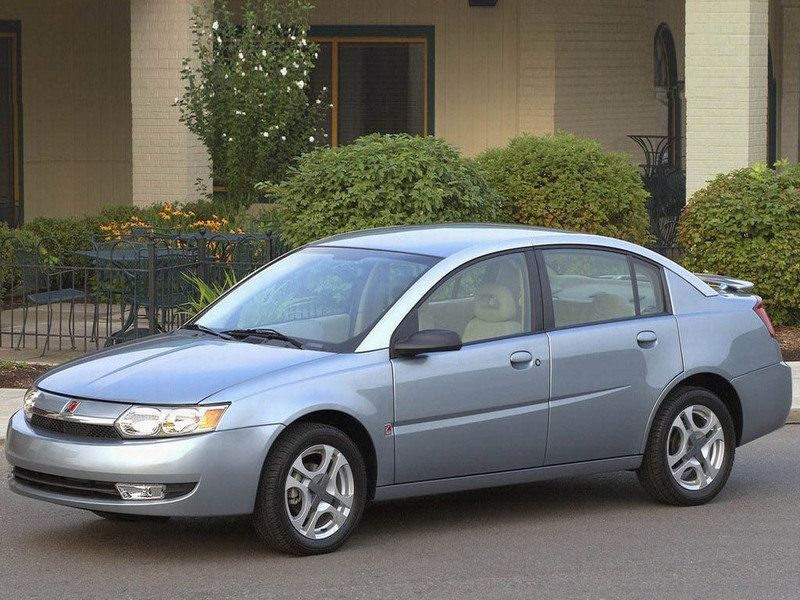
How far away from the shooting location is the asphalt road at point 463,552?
22.5 ft

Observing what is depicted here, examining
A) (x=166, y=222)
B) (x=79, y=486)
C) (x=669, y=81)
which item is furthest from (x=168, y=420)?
(x=669, y=81)

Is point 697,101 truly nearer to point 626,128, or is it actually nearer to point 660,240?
point 660,240

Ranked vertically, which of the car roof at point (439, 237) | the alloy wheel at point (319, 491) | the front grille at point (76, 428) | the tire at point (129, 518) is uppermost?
the car roof at point (439, 237)

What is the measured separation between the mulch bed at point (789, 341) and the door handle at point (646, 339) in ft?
19.1

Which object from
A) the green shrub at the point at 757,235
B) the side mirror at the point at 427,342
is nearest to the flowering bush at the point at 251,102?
the green shrub at the point at 757,235

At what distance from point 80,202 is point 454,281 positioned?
1556cm

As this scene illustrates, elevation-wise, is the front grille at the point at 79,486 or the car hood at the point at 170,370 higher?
the car hood at the point at 170,370

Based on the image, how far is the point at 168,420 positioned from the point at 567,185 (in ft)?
29.1

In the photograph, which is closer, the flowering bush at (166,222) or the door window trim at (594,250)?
the door window trim at (594,250)

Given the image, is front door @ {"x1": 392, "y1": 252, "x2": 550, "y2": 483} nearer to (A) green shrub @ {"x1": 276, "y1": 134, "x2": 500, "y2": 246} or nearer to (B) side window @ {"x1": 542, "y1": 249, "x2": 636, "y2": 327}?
(B) side window @ {"x1": 542, "y1": 249, "x2": 636, "y2": 327}

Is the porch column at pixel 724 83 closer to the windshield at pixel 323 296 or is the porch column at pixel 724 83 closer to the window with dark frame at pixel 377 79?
the window with dark frame at pixel 377 79

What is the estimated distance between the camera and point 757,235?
49.1 feet

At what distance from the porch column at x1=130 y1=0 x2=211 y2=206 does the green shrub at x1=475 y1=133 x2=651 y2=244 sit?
487 centimetres

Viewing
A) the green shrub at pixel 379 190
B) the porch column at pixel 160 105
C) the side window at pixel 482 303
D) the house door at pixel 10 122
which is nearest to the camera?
the side window at pixel 482 303
